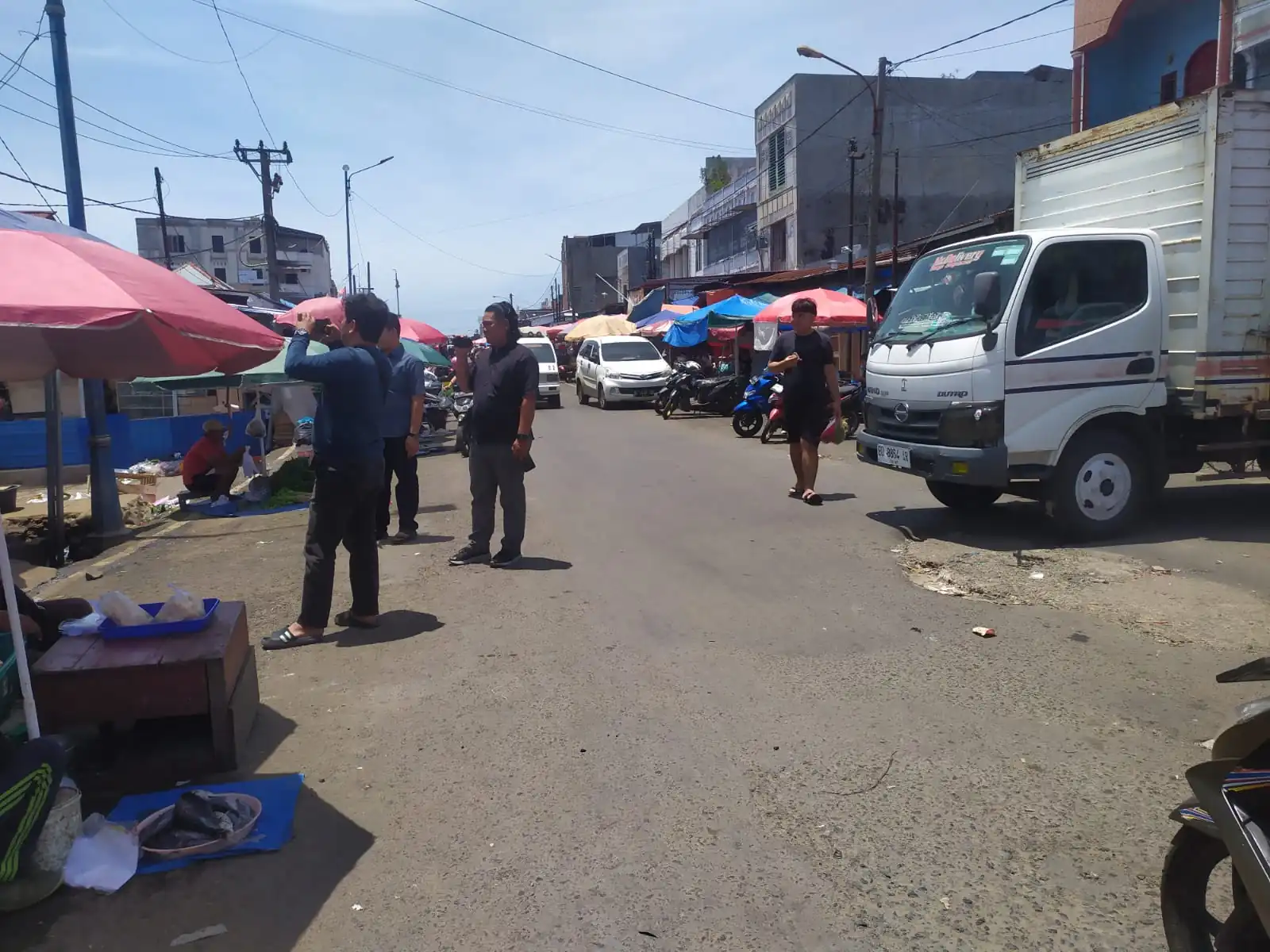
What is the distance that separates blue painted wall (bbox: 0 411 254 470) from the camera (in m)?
16.2

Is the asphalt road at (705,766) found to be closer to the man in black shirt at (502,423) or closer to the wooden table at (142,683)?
the wooden table at (142,683)

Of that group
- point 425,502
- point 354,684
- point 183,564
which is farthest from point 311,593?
point 425,502

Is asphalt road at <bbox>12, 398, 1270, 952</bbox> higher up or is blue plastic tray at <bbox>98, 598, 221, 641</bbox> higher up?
blue plastic tray at <bbox>98, 598, 221, 641</bbox>

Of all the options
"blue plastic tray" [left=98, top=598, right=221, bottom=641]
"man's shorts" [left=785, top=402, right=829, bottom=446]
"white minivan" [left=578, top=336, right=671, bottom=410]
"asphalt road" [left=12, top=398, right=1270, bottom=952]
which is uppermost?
"white minivan" [left=578, top=336, right=671, bottom=410]

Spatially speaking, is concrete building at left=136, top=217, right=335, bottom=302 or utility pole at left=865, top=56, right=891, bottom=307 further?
concrete building at left=136, top=217, right=335, bottom=302

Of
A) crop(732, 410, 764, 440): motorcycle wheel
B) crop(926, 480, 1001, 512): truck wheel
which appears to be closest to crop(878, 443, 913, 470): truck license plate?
crop(926, 480, 1001, 512): truck wheel

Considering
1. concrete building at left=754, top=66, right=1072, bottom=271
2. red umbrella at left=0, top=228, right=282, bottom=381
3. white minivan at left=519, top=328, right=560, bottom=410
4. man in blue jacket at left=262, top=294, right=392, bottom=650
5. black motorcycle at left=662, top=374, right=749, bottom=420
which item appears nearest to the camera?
red umbrella at left=0, top=228, right=282, bottom=381

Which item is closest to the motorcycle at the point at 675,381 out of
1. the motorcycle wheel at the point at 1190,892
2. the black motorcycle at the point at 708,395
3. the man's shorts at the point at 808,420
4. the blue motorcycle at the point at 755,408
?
the black motorcycle at the point at 708,395

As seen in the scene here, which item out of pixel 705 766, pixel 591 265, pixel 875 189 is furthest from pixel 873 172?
pixel 591 265

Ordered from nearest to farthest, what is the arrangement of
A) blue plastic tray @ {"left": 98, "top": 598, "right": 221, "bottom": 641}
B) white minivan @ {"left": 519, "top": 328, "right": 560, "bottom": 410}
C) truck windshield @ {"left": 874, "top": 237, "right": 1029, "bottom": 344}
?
blue plastic tray @ {"left": 98, "top": 598, "right": 221, "bottom": 641} → truck windshield @ {"left": 874, "top": 237, "right": 1029, "bottom": 344} → white minivan @ {"left": 519, "top": 328, "right": 560, "bottom": 410}

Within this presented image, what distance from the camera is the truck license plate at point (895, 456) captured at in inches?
324

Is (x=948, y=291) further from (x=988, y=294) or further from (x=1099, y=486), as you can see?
(x=1099, y=486)

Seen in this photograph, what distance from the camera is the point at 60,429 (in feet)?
33.4

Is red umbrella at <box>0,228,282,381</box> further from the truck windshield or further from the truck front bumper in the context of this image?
the truck windshield
